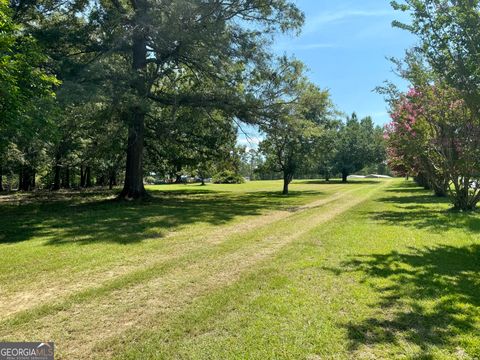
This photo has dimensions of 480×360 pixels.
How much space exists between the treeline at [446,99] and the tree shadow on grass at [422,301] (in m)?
3.79

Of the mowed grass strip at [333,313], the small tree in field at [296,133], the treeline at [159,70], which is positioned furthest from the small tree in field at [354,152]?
the mowed grass strip at [333,313]

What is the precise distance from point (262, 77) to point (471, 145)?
9.80m

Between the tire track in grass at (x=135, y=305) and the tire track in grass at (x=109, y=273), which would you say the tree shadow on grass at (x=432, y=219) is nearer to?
the tire track in grass at (x=109, y=273)

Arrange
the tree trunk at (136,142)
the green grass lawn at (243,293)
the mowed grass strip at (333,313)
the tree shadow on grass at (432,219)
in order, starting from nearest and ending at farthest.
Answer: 1. the mowed grass strip at (333,313)
2. the green grass lawn at (243,293)
3. the tree shadow on grass at (432,219)
4. the tree trunk at (136,142)

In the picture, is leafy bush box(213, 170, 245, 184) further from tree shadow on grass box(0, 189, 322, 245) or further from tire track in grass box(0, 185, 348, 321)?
tire track in grass box(0, 185, 348, 321)

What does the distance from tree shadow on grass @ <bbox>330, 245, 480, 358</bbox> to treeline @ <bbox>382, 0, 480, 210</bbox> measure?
3.79 m

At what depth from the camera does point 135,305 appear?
4512 millimetres

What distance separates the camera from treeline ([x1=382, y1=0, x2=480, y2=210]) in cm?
755

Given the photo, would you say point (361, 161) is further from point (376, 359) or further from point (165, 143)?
point (376, 359)

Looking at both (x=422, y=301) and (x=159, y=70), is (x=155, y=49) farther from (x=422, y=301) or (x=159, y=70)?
(x=422, y=301)

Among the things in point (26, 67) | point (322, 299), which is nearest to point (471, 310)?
point (322, 299)

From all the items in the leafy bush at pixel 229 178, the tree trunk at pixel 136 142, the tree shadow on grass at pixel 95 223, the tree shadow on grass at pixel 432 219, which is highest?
the tree trunk at pixel 136 142

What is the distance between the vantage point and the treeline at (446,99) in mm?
7547

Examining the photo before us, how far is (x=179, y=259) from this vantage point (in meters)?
6.67
